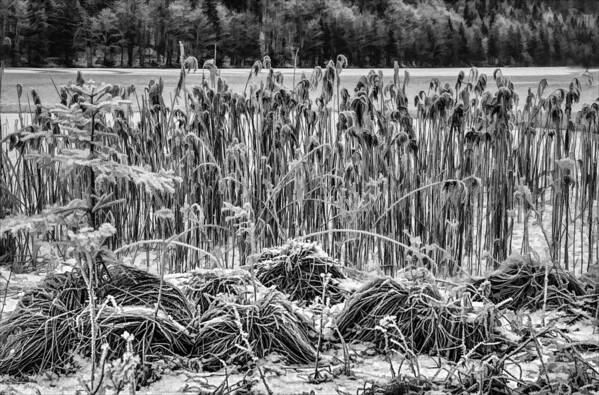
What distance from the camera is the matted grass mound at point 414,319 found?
72.3 inches

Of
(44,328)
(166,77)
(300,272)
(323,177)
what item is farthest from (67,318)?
(166,77)

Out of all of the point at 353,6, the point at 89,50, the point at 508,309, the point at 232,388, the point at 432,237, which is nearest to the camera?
the point at 232,388

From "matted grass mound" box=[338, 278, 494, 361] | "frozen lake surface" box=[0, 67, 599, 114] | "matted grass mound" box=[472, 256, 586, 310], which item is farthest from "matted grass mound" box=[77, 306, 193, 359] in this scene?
"frozen lake surface" box=[0, 67, 599, 114]

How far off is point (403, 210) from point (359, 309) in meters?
0.86

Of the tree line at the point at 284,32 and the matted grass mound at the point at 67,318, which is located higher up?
the tree line at the point at 284,32

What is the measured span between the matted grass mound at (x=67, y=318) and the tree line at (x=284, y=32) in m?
3.50

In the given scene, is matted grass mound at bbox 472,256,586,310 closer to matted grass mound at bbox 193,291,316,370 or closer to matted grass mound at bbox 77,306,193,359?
matted grass mound at bbox 193,291,316,370

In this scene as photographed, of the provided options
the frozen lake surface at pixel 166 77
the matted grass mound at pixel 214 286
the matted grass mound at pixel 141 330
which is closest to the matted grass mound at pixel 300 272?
the matted grass mound at pixel 214 286

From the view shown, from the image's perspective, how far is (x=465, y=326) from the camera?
1861 mm

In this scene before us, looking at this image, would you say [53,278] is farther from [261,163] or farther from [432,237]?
[432,237]

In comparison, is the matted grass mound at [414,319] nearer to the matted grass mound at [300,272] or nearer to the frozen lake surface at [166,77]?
the matted grass mound at [300,272]

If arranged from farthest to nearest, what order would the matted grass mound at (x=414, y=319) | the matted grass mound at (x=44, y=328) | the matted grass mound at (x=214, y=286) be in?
1. the matted grass mound at (x=214, y=286)
2. the matted grass mound at (x=414, y=319)
3. the matted grass mound at (x=44, y=328)

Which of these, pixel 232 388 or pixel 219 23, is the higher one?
pixel 219 23

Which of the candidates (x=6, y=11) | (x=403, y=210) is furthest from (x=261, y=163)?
(x=6, y=11)
